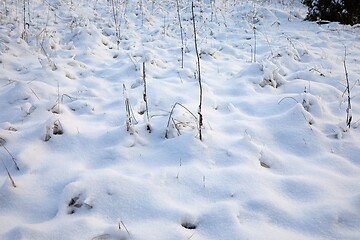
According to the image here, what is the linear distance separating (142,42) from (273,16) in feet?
12.2

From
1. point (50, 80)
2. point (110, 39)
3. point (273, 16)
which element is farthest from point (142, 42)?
point (273, 16)

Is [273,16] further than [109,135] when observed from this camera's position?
Yes

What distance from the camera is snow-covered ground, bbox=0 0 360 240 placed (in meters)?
1.67

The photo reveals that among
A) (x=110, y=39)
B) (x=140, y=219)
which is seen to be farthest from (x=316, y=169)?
(x=110, y=39)

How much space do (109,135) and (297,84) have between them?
93.3 inches

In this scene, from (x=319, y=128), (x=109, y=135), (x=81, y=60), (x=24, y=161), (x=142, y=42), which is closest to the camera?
(x=24, y=161)

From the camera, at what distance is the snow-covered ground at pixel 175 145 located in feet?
5.49

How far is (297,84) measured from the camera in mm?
3449

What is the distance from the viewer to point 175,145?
2.32 meters

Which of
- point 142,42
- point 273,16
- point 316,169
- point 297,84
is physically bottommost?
point 316,169

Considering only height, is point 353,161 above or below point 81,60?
below

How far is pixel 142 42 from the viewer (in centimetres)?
539

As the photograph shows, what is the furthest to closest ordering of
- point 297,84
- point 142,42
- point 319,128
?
1. point 142,42
2. point 297,84
3. point 319,128

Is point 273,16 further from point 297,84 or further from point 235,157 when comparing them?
point 235,157
